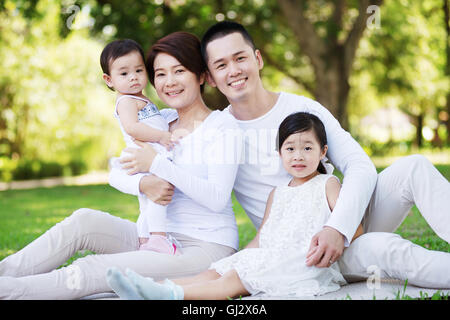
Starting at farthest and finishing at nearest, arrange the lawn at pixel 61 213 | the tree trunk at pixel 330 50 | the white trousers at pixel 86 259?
the tree trunk at pixel 330 50 → the lawn at pixel 61 213 → the white trousers at pixel 86 259

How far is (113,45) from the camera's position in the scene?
10.5 ft

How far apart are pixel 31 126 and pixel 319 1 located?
10888 mm

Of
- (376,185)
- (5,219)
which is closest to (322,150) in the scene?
(376,185)

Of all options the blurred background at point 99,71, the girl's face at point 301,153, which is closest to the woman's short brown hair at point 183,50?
the girl's face at point 301,153

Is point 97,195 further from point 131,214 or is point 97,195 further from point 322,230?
point 322,230

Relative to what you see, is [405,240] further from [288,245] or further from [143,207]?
[143,207]

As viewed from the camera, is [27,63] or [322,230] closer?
[322,230]

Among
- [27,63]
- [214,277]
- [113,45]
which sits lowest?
[214,277]

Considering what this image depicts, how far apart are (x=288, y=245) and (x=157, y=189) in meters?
0.73

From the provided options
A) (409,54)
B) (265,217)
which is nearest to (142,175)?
(265,217)

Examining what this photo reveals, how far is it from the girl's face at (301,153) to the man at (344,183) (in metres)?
0.20

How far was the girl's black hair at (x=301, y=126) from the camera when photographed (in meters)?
2.78

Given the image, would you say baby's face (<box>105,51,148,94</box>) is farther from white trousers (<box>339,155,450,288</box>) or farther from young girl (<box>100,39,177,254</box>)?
white trousers (<box>339,155,450,288</box>)

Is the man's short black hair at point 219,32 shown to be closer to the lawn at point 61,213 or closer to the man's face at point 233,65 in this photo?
the man's face at point 233,65
